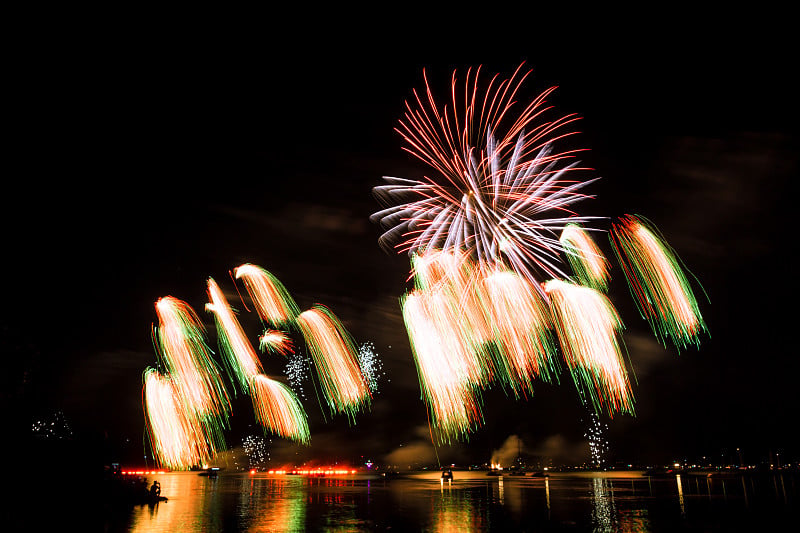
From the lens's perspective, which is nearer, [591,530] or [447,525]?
[591,530]

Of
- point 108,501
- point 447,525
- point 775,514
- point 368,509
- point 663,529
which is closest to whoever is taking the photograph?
point 663,529

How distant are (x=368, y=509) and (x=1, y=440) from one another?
54.3 ft

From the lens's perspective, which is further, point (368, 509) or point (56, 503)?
point (368, 509)

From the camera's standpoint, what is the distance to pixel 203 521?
881 inches

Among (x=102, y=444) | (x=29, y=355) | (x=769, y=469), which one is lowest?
(x=769, y=469)

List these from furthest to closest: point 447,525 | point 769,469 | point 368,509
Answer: point 769,469 < point 368,509 < point 447,525

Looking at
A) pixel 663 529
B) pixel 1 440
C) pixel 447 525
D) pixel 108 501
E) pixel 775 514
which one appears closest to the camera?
pixel 663 529

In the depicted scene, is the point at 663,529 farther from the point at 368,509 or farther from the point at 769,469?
the point at 769,469

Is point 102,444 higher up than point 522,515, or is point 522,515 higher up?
point 102,444

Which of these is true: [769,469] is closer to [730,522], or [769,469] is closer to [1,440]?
[730,522]

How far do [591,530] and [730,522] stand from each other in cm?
639

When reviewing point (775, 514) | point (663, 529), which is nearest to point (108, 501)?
point (663, 529)

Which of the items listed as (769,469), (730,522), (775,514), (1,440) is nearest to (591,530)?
(730,522)

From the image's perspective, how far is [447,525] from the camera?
793 inches
